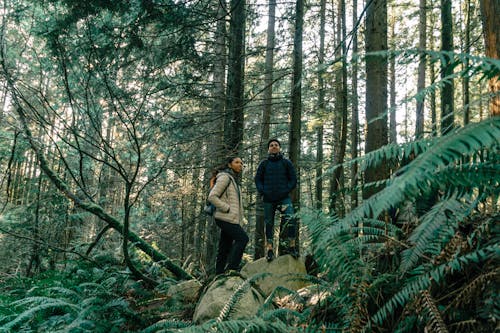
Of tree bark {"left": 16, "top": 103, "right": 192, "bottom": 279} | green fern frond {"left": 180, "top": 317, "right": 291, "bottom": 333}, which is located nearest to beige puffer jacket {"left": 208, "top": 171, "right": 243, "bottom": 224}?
tree bark {"left": 16, "top": 103, "right": 192, "bottom": 279}

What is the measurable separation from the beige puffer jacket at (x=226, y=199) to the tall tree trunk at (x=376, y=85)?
7.35 feet

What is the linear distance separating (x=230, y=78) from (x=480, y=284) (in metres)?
8.72

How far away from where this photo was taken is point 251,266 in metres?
6.73

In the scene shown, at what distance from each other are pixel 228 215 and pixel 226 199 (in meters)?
0.29

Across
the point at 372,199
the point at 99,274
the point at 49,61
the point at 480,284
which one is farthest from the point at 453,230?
the point at 49,61

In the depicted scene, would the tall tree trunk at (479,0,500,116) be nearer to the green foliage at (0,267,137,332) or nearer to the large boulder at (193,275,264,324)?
the large boulder at (193,275,264,324)

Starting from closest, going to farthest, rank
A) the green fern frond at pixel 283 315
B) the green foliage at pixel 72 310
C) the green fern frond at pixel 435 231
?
the green fern frond at pixel 435 231 < the green fern frond at pixel 283 315 < the green foliage at pixel 72 310

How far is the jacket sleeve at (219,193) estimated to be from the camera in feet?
20.2

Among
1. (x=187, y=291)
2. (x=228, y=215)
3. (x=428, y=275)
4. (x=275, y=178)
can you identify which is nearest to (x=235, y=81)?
(x=275, y=178)

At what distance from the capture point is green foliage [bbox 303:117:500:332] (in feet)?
4.53

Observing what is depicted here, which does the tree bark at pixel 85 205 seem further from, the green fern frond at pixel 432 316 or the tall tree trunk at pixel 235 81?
the green fern frond at pixel 432 316

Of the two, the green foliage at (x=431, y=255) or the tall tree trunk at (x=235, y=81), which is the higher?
the tall tree trunk at (x=235, y=81)

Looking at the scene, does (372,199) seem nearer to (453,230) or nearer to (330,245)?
(453,230)

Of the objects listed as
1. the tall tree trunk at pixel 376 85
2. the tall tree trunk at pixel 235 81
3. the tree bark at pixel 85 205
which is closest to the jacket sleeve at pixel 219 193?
the tree bark at pixel 85 205
